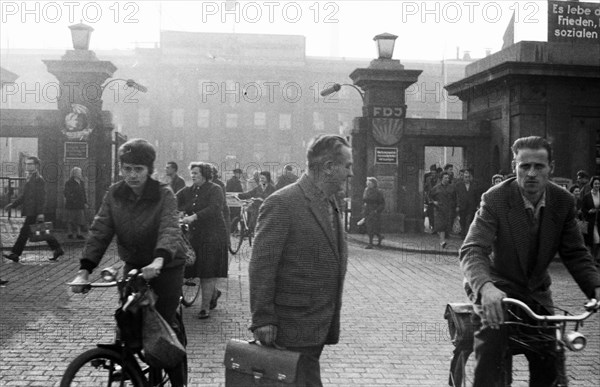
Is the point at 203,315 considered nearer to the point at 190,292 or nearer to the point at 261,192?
the point at 190,292

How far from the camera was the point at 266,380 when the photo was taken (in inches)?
142

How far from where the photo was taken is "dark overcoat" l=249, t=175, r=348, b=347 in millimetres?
3707

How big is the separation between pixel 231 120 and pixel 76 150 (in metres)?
36.4

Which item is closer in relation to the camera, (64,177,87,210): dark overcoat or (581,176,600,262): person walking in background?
(581,176,600,262): person walking in background

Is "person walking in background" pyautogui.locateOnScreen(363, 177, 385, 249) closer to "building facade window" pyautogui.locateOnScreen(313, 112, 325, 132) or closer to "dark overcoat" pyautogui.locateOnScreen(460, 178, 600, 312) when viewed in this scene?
"dark overcoat" pyautogui.locateOnScreen(460, 178, 600, 312)

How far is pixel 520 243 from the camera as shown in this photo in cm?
389

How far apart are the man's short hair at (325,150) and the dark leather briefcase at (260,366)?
99 centimetres

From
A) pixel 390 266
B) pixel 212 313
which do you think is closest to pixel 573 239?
pixel 212 313

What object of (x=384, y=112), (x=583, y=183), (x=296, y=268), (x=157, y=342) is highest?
(x=384, y=112)

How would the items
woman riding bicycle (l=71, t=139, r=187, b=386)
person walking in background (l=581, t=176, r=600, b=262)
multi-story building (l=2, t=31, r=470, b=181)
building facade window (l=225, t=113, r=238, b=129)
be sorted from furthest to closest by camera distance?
1. building facade window (l=225, t=113, r=238, b=129)
2. multi-story building (l=2, t=31, r=470, b=181)
3. person walking in background (l=581, t=176, r=600, b=262)
4. woman riding bicycle (l=71, t=139, r=187, b=386)

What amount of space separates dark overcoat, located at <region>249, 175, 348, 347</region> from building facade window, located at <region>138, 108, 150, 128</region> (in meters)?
52.9

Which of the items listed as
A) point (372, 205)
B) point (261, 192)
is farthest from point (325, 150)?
point (261, 192)

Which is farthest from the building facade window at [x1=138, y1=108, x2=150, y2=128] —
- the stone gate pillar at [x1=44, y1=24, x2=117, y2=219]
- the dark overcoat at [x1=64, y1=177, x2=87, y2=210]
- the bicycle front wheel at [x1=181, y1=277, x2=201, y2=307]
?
the bicycle front wheel at [x1=181, y1=277, x2=201, y2=307]

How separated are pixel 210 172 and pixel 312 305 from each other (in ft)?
17.7
